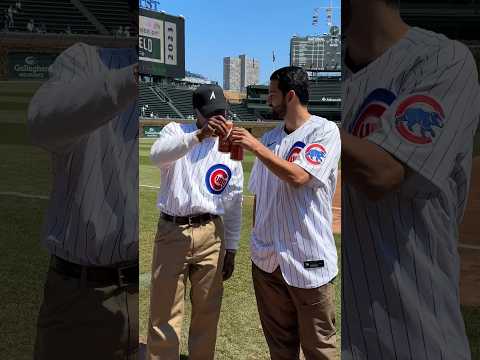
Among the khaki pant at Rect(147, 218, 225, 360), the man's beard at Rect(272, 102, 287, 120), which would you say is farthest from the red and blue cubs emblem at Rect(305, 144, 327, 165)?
the khaki pant at Rect(147, 218, 225, 360)

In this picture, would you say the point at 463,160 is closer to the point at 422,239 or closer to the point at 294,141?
the point at 422,239

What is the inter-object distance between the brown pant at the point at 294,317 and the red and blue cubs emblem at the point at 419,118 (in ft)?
3.33

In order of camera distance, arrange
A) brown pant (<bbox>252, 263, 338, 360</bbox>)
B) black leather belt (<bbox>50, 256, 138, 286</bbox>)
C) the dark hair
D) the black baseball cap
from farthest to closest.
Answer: brown pant (<bbox>252, 263, 338, 360</bbox>)
the black baseball cap
the dark hair
black leather belt (<bbox>50, 256, 138, 286</bbox>)

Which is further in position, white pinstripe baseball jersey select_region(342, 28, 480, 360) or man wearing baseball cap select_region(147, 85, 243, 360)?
man wearing baseball cap select_region(147, 85, 243, 360)

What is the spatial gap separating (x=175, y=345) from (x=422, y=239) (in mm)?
1205

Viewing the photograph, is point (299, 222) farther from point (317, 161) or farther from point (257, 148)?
point (257, 148)

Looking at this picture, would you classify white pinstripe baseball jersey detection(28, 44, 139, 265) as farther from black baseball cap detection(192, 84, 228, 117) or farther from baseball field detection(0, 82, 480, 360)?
black baseball cap detection(192, 84, 228, 117)

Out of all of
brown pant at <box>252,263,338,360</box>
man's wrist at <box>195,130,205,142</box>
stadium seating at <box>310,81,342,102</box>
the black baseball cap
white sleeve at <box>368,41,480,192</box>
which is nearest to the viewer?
white sleeve at <box>368,41,480,192</box>

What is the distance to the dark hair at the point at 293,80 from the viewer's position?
3.51 feet

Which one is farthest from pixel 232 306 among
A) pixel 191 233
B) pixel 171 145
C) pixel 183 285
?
pixel 171 145

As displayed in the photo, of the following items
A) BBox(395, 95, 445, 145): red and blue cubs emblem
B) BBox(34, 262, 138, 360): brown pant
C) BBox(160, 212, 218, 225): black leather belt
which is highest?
BBox(395, 95, 445, 145): red and blue cubs emblem

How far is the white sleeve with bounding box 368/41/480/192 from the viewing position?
0.51 m

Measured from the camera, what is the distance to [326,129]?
46.8 inches

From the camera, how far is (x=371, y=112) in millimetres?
550
